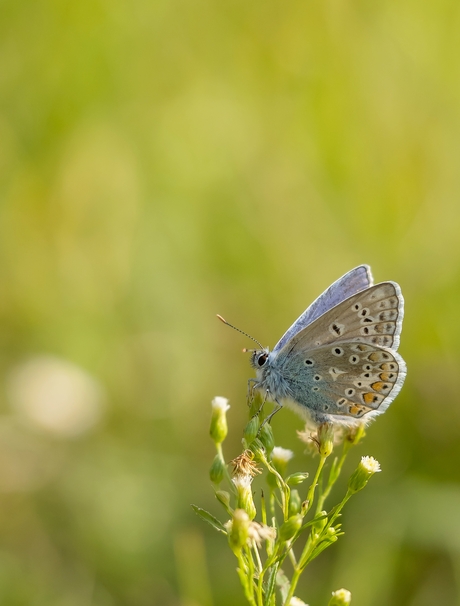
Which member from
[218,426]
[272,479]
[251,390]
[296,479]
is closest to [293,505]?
[296,479]

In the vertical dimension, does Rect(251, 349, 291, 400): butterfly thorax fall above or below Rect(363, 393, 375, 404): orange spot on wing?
below

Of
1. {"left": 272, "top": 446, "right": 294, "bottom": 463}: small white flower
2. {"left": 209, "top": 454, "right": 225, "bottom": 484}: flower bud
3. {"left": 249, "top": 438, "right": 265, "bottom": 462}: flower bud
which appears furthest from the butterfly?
{"left": 209, "top": 454, "right": 225, "bottom": 484}: flower bud

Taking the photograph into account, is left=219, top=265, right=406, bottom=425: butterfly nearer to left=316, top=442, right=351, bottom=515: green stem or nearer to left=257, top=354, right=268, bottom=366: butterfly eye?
left=257, top=354, right=268, bottom=366: butterfly eye

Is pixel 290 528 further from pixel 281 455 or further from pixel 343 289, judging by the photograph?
pixel 343 289

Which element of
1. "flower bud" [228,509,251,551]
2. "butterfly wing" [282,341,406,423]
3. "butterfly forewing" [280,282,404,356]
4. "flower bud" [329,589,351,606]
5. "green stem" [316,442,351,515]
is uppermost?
"butterfly forewing" [280,282,404,356]

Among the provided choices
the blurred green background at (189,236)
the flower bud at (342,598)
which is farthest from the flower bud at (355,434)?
the blurred green background at (189,236)

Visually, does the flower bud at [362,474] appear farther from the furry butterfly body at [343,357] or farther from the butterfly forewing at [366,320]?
the butterfly forewing at [366,320]
